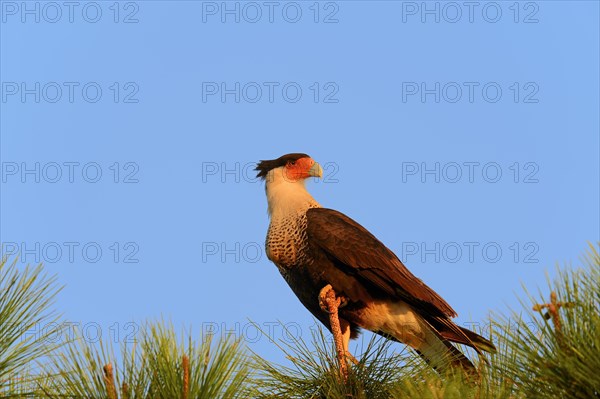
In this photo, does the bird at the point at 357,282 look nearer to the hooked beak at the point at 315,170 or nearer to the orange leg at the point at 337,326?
the orange leg at the point at 337,326

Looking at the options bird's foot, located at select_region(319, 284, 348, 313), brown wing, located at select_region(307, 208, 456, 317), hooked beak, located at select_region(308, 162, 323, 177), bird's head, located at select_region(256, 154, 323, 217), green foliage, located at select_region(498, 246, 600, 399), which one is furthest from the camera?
hooked beak, located at select_region(308, 162, 323, 177)

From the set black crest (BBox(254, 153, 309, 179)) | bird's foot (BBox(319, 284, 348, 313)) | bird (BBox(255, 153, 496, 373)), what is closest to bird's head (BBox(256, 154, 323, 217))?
black crest (BBox(254, 153, 309, 179))

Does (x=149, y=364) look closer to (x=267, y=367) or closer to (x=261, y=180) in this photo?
(x=267, y=367)

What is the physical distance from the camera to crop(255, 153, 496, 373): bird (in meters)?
6.04

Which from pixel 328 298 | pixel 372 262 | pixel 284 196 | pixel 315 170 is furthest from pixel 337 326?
pixel 315 170

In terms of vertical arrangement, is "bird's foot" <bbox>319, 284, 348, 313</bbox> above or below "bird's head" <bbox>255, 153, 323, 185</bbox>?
below

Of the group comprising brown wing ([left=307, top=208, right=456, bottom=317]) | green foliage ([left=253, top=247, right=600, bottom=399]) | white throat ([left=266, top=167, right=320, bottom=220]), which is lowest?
green foliage ([left=253, top=247, right=600, bottom=399])

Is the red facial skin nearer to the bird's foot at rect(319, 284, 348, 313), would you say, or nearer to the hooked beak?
the hooked beak

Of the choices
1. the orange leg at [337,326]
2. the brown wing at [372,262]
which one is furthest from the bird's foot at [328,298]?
the brown wing at [372,262]

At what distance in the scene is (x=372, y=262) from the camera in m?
6.17

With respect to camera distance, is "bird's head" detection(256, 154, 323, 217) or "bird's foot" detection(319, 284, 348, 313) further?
"bird's head" detection(256, 154, 323, 217)

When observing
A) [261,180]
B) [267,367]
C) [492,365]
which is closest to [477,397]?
[492,365]

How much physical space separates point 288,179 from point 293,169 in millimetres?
99

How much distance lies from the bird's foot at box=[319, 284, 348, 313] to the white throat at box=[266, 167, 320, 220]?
806 millimetres
